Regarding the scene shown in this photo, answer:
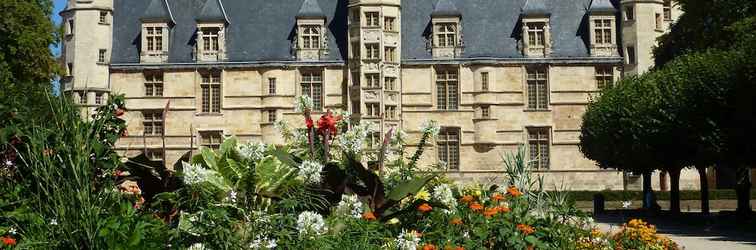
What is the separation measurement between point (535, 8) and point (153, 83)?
17.5 metres

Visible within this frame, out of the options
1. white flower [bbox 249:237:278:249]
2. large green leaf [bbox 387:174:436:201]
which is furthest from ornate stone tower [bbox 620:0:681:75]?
white flower [bbox 249:237:278:249]

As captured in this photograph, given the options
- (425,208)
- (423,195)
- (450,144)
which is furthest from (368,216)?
(450,144)

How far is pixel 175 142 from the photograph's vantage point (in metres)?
40.3

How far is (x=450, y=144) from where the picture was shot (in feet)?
131

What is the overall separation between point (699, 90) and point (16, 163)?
2060 centimetres

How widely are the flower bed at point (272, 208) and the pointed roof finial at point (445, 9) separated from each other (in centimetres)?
3083

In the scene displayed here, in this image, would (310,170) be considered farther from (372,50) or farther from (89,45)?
(89,45)

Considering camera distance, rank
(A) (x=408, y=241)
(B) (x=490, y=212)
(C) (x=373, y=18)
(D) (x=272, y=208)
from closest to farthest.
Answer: (A) (x=408, y=241), (D) (x=272, y=208), (B) (x=490, y=212), (C) (x=373, y=18)

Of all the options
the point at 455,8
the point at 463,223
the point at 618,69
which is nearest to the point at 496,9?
the point at 455,8

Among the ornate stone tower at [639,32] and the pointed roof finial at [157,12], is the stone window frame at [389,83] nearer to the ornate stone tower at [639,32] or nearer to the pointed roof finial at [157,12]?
the ornate stone tower at [639,32]

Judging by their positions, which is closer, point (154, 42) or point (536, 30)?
point (536, 30)

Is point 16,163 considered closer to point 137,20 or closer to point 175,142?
point 175,142

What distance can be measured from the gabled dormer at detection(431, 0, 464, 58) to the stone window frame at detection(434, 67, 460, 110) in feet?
2.27

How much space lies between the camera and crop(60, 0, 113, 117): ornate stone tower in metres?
40.0
